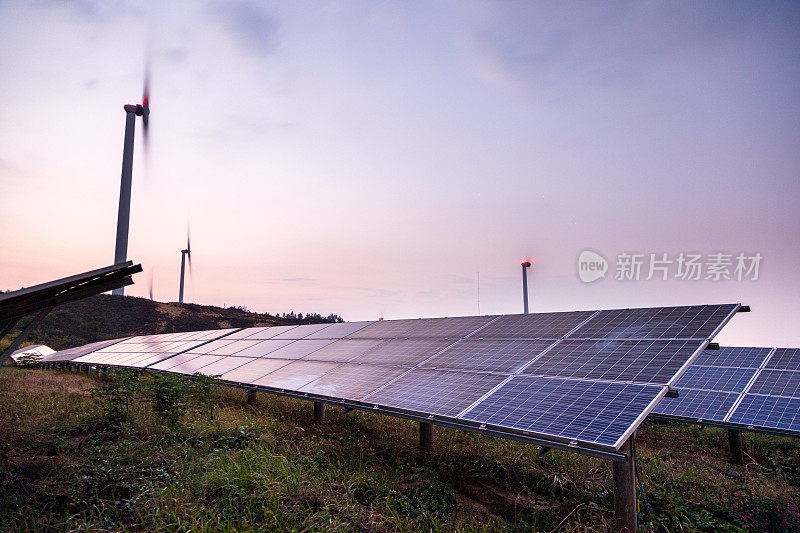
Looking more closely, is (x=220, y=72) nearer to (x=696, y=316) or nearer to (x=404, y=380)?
(x=404, y=380)

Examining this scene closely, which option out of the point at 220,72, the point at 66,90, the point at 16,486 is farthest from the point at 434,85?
the point at 66,90

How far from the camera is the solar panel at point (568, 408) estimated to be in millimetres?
6941

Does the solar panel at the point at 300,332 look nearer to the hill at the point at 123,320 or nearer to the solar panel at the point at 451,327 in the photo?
the solar panel at the point at 451,327

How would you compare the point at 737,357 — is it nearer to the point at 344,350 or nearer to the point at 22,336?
the point at 344,350

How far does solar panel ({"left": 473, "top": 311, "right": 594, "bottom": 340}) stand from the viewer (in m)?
12.4

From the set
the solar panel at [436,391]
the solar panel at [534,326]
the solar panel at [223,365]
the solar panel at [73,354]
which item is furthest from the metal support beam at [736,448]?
the solar panel at [73,354]

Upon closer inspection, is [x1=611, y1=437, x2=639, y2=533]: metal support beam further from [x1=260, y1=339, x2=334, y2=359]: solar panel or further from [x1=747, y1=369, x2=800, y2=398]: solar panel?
[x1=260, y1=339, x2=334, y2=359]: solar panel

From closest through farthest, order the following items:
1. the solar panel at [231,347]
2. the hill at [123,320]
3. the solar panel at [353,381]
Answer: the solar panel at [353,381]
the solar panel at [231,347]
the hill at [123,320]

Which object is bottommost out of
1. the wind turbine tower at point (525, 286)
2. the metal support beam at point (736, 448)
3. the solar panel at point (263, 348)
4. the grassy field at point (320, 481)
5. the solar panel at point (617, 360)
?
the metal support beam at point (736, 448)

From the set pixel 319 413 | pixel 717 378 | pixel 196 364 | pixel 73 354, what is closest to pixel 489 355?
pixel 319 413

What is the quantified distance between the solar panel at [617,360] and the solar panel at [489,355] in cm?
44

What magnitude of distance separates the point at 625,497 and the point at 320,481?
4.91 m

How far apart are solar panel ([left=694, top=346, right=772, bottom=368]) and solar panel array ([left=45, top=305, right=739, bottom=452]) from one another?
930cm

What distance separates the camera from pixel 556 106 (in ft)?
66.2
